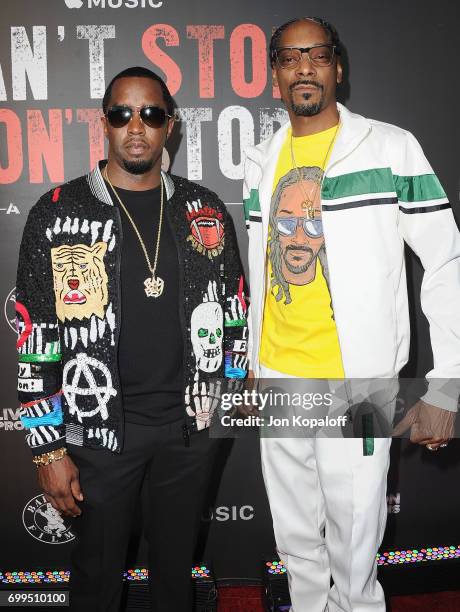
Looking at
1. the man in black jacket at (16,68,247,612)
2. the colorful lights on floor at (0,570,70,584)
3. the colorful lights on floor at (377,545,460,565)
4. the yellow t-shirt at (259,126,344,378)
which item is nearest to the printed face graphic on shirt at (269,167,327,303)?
the yellow t-shirt at (259,126,344,378)

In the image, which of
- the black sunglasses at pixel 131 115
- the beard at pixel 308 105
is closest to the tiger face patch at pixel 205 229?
the black sunglasses at pixel 131 115

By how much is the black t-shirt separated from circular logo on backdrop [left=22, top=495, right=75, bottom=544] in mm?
1300

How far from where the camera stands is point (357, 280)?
6.75 feet

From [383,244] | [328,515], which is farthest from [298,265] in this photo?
[328,515]

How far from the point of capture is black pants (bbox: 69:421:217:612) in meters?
1.97

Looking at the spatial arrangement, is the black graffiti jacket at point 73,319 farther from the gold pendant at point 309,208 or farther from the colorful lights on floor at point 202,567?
the colorful lights on floor at point 202,567

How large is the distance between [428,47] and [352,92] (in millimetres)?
392

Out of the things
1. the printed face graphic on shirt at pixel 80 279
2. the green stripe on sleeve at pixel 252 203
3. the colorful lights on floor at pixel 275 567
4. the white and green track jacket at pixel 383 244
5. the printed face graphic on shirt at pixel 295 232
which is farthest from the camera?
the colorful lights on floor at pixel 275 567

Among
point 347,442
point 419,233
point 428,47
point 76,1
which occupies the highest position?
point 76,1

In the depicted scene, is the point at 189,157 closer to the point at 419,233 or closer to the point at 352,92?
the point at 352,92

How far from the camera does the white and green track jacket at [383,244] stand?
6.68 ft

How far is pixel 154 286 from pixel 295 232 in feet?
1.83

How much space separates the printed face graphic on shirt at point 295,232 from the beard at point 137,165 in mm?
494

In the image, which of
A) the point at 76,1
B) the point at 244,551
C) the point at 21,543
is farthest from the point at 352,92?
the point at 21,543
